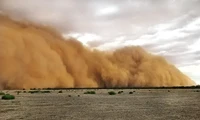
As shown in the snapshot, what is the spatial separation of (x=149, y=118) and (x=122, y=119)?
1.76m

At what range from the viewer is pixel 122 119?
20406 mm

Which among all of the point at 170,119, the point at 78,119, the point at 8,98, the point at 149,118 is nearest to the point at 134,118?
the point at 149,118

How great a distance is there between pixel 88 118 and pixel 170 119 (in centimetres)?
504

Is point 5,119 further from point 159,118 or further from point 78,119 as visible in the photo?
point 159,118

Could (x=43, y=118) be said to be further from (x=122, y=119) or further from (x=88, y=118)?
(x=122, y=119)

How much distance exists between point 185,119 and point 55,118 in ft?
26.3

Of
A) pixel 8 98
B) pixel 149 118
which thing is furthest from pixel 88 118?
pixel 8 98

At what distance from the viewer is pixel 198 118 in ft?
67.7

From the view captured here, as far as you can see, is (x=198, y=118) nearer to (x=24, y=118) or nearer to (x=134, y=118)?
(x=134, y=118)

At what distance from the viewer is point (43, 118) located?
69.7ft

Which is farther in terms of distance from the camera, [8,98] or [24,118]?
[8,98]

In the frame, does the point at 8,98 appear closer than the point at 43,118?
No

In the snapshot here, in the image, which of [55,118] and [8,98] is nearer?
[55,118]

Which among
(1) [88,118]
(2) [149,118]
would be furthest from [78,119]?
(2) [149,118]
